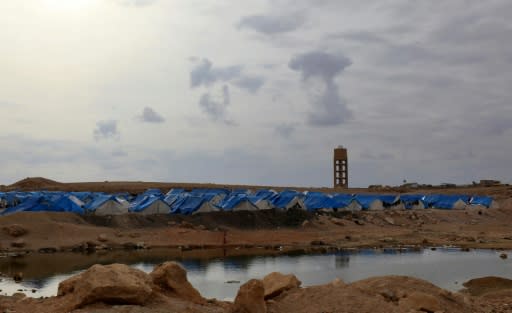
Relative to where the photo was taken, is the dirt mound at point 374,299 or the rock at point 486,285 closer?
the dirt mound at point 374,299

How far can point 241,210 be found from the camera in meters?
37.8

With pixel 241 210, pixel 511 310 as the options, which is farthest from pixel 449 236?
pixel 511 310

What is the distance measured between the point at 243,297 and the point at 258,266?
42.8 ft

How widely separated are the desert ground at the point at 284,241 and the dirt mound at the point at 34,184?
95.5ft

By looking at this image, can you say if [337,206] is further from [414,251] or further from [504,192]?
[504,192]

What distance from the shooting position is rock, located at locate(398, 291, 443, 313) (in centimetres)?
1082

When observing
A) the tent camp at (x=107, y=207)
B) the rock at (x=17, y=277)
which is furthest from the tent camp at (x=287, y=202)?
the rock at (x=17, y=277)

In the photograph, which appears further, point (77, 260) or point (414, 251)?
point (414, 251)

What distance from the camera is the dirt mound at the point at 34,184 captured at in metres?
60.1

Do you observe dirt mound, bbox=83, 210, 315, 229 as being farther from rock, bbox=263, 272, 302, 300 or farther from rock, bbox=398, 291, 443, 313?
rock, bbox=398, 291, 443, 313

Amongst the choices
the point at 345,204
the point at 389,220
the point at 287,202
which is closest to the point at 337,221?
the point at 287,202

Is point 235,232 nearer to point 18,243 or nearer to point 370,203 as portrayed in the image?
point 18,243

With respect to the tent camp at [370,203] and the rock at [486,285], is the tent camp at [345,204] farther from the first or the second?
the rock at [486,285]

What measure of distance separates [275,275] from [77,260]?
48.4 feet
